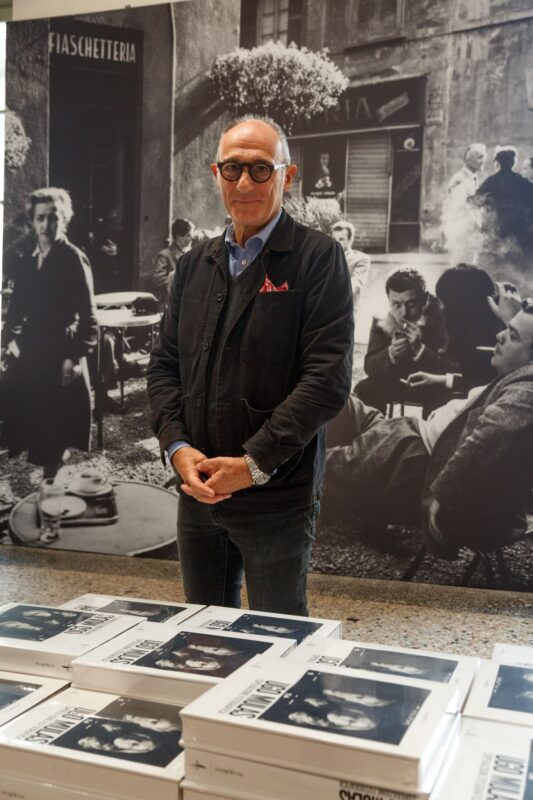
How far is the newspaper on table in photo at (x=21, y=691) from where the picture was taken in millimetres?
1120

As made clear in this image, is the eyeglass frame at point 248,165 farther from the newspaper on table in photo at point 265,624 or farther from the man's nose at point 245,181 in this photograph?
the newspaper on table in photo at point 265,624

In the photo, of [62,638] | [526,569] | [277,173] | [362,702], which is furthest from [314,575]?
[362,702]

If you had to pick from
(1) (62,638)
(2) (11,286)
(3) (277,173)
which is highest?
(3) (277,173)

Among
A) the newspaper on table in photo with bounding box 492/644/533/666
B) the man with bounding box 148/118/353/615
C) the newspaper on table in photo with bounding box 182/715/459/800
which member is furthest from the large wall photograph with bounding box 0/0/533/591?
the newspaper on table in photo with bounding box 182/715/459/800

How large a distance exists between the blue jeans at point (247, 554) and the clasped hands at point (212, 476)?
87mm

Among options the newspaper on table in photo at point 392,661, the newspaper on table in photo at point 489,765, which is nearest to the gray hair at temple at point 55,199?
the newspaper on table in photo at point 392,661

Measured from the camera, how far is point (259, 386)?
78.0 inches

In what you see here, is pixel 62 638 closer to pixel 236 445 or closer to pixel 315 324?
pixel 236 445

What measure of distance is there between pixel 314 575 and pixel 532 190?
6.99 feet

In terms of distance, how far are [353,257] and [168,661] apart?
3.18m

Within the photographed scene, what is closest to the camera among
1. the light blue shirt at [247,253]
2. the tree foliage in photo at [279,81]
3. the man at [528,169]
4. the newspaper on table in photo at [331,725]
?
the newspaper on table in photo at [331,725]

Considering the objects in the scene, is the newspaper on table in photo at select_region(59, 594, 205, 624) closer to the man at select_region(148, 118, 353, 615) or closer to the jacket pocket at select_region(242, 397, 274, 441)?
the man at select_region(148, 118, 353, 615)

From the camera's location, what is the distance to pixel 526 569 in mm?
3863

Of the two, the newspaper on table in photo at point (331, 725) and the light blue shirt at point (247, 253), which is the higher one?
the light blue shirt at point (247, 253)
